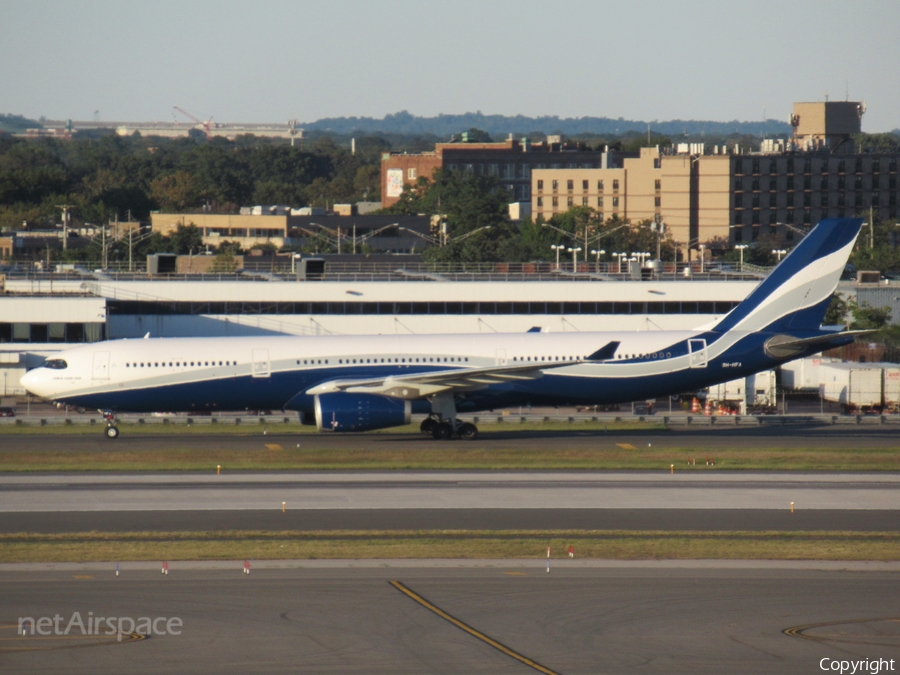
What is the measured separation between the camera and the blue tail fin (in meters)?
48.2

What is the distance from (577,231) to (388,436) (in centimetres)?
9976

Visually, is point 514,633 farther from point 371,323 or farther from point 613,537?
point 371,323

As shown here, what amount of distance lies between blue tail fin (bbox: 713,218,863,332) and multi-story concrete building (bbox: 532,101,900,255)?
372 ft

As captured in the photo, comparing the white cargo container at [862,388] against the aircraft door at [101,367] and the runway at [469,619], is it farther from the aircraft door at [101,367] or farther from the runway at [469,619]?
the runway at [469,619]

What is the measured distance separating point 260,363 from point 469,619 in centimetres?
2740

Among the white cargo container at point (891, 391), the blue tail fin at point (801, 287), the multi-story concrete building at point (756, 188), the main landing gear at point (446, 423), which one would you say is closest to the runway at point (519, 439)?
the main landing gear at point (446, 423)

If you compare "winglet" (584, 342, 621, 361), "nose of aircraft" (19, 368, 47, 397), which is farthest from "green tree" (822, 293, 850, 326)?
"nose of aircraft" (19, 368, 47, 397)

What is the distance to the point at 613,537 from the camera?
27.0m

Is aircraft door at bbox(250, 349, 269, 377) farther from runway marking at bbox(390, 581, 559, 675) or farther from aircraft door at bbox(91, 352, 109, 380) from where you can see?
runway marking at bbox(390, 581, 559, 675)

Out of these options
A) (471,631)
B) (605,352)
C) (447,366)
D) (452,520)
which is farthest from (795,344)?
(471,631)

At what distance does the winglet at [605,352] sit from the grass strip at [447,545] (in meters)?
18.2

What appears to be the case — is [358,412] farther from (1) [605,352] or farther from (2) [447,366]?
(1) [605,352]

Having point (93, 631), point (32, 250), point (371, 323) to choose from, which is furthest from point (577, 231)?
point (93, 631)

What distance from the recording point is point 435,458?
4072 centimetres
